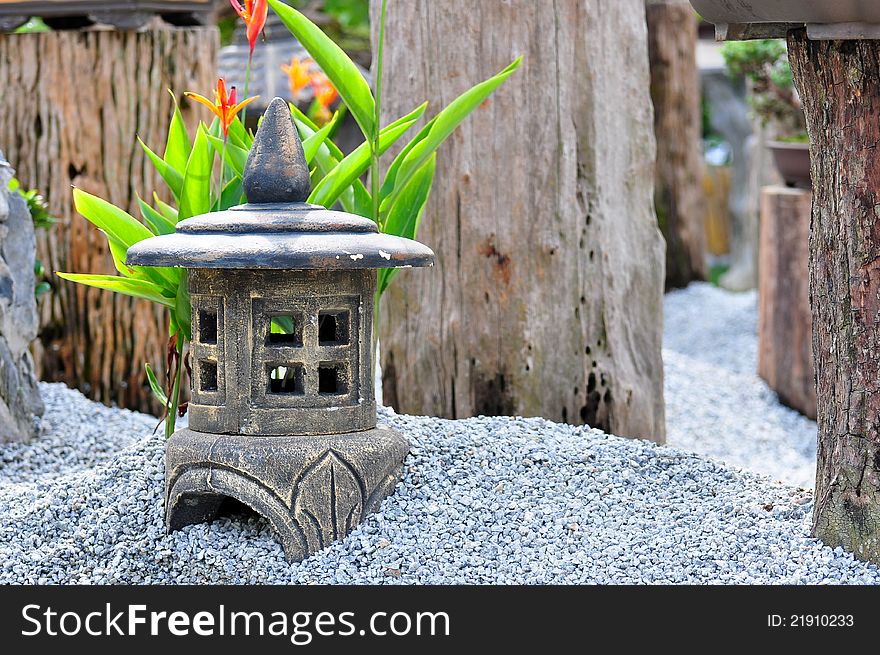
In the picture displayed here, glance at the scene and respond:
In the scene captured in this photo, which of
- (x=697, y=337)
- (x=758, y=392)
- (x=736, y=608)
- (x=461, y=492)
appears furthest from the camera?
(x=697, y=337)

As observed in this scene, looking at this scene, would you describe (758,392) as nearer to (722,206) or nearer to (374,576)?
(374,576)

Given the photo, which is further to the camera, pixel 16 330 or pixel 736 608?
pixel 16 330

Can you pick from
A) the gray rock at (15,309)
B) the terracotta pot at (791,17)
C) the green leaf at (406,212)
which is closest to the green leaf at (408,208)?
the green leaf at (406,212)

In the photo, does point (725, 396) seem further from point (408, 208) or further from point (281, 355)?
point (281, 355)

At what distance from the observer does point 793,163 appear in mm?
6156

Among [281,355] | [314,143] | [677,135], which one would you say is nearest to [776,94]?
[677,135]

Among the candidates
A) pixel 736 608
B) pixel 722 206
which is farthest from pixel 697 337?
pixel 722 206

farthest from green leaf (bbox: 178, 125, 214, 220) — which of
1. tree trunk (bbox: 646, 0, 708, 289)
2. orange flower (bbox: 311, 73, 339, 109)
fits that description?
tree trunk (bbox: 646, 0, 708, 289)

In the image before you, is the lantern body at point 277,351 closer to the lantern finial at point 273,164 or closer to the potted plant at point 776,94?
the lantern finial at point 273,164

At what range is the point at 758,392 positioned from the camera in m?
6.10

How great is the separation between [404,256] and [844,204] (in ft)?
3.24

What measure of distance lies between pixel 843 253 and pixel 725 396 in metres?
3.33

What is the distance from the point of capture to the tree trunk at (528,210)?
375 cm

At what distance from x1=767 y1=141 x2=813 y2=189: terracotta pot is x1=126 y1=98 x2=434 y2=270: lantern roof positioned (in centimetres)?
377
